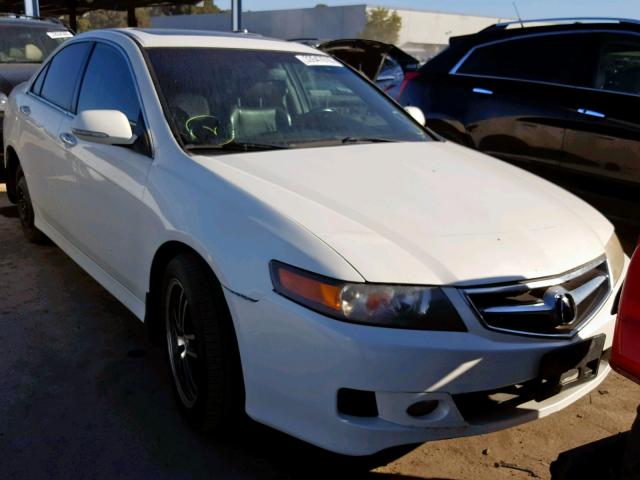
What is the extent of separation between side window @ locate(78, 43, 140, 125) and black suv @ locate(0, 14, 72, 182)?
14.4 feet

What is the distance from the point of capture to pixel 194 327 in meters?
2.52

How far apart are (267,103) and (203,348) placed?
4.75ft

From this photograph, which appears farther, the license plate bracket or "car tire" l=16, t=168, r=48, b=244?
"car tire" l=16, t=168, r=48, b=244

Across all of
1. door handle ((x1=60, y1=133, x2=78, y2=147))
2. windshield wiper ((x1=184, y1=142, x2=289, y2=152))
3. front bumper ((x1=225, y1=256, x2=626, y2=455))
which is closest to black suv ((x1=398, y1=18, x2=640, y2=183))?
windshield wiper ((x1=184, y1=142, x2=289, y2=152))

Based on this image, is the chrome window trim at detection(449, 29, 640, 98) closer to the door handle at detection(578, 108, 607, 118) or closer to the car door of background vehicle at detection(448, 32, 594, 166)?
the car door of background vehicle at detection(448, 32, 594, 166)

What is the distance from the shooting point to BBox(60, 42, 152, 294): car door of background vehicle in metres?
3.04

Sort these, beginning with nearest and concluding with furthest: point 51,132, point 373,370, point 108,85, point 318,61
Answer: point 373,370, point 108,85, point 318,61, point 51,132

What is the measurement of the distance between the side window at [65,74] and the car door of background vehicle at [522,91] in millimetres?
2921

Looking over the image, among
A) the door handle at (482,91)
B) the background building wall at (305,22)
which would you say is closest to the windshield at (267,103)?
the door handle at (482,91)

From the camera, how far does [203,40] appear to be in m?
3.60

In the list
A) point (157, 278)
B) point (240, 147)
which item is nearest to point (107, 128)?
point (240, 147)

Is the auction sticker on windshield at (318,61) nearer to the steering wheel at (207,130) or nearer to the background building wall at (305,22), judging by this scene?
the steering wheel at (207,130)

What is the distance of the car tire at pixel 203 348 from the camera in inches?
95.5

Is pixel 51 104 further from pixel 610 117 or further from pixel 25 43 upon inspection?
pixel 25 43
